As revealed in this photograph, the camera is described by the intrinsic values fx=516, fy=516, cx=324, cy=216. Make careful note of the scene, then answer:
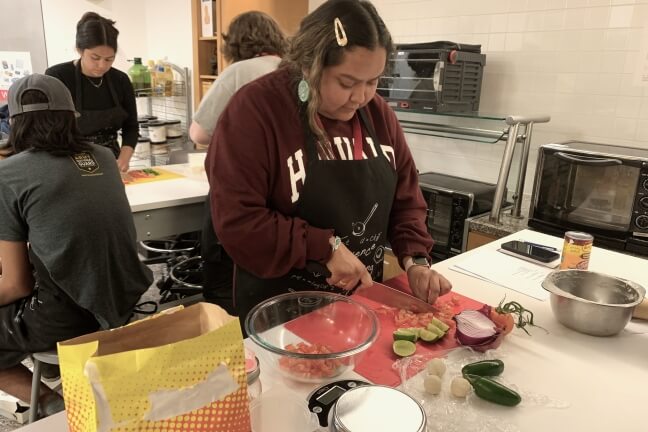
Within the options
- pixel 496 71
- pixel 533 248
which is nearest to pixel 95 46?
pixel 496 71

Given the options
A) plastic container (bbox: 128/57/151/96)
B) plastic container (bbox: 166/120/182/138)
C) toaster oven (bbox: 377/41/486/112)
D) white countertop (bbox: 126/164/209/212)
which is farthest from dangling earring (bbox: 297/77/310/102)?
plastic container (bbox: 128/57/151/96)

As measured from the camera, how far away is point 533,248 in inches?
64.1

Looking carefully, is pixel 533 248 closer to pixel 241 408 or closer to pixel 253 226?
pixel 253 226

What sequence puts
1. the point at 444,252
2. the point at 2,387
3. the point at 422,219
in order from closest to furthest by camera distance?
the point at 422,219, the point at 2,387, the point at 444,252

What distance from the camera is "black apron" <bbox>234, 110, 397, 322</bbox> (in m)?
1.26

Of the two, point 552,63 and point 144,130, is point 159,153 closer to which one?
point 144,130

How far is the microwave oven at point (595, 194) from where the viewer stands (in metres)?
1.87

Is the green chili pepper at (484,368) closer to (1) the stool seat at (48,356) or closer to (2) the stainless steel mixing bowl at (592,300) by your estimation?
(2) the stainless steel mixing bowl at (592,300)

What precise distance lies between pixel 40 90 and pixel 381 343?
4.11ft

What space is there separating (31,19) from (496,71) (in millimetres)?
3567

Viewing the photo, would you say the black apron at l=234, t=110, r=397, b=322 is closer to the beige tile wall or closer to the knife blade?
the knife blade

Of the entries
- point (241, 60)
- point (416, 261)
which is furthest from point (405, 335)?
point (241, 60)

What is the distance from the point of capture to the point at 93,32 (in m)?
2.42

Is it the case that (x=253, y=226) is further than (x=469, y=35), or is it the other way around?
(x=469, y=35)
